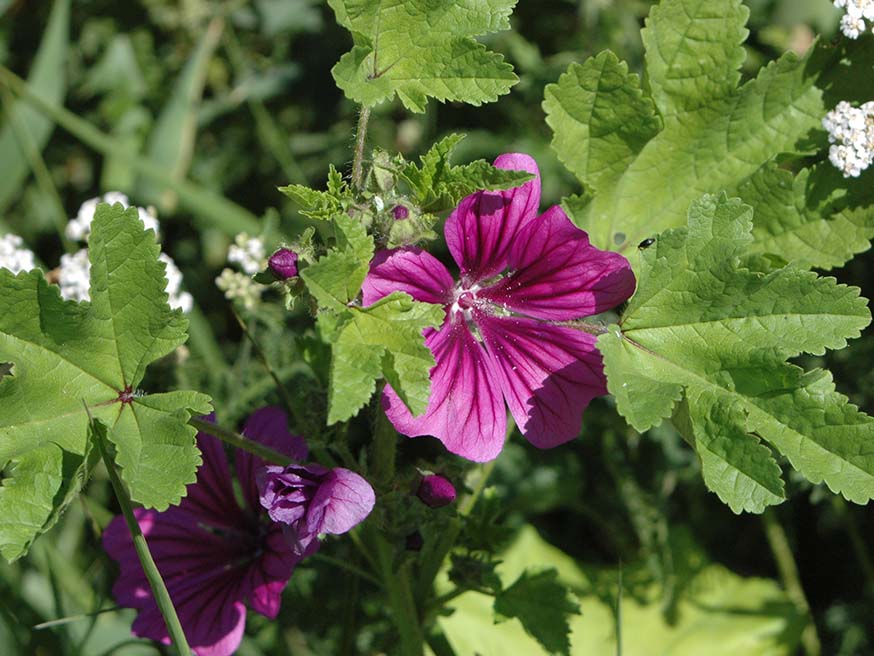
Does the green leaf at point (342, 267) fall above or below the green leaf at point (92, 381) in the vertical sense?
above

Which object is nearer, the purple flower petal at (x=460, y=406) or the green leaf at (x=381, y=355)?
the green leaf at (x=381, y=355)

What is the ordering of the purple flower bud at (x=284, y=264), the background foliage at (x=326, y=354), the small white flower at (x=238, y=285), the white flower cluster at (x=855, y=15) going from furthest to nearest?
the background foliage at (x=326, y=354) → the small white flower at (x=238, y=285) → the white flower cluster at (x=855, y=15) → the purple flower bud at (x=284, y=264)

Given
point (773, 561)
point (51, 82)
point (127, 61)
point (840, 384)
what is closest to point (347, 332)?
point (840, 384)

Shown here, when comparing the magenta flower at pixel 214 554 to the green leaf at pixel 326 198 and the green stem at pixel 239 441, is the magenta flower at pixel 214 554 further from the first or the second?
the green leaf at pixel 326 198

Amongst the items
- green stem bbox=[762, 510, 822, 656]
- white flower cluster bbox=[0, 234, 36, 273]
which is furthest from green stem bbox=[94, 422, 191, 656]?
green stem bbox=[762, 510, 822, 656]

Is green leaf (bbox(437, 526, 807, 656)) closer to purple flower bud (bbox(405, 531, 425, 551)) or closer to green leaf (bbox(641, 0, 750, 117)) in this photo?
purple flower bud (bbox(405, 531, 425, 551))

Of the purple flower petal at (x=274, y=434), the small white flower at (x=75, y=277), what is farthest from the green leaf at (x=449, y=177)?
the small white flower at (x=75, y=277)
